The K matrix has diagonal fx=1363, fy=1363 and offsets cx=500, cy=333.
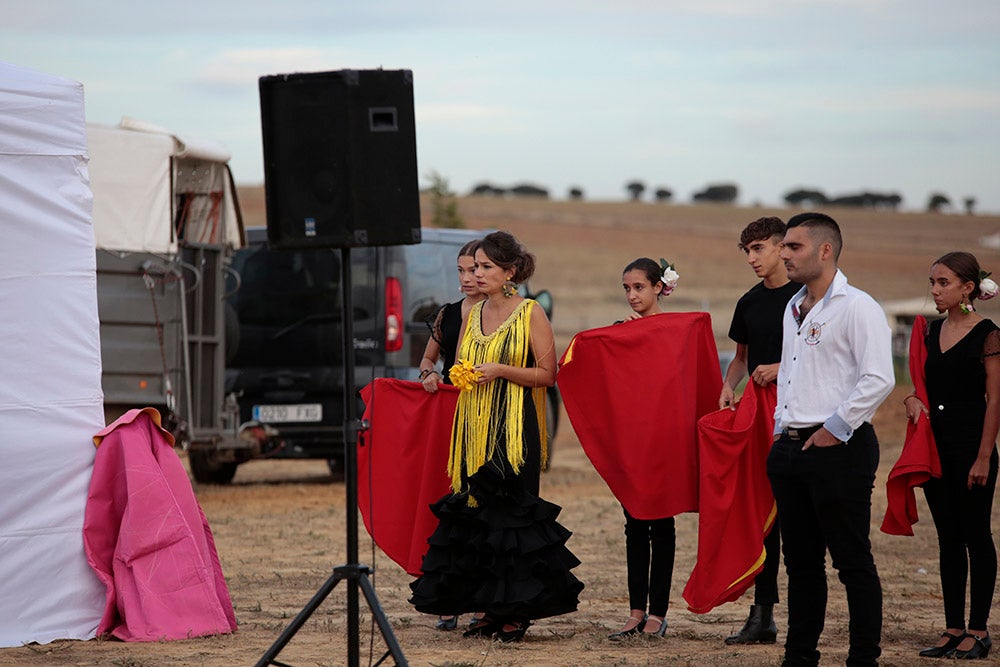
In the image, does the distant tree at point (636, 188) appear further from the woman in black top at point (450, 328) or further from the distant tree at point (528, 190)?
the woman in black top at point (450, 328)

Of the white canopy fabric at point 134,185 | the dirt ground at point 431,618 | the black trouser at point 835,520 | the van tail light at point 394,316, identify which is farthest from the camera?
the van tail light at point 394,316

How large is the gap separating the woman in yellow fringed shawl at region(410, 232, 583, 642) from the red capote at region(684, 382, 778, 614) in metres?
0.64

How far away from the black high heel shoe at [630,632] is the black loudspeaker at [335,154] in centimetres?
236

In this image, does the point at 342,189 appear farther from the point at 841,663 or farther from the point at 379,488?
the point at 841,663

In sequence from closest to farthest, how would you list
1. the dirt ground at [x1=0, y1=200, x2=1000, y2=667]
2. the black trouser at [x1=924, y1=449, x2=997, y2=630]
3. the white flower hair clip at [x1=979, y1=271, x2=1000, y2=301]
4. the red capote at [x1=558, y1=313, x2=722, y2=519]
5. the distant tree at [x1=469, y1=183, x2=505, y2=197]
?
the dirt ground at [x1=0, y1=200, x2=1000, y2=667] → the black trouser at [x1=924, y1=449, x2=997, y2=630] → the white flower hair clip at [x1=979, y1=271, x2=1000, y2=301] → the red capote at [x1=558, y1=313, x2=722, y2=519] → the distant tree at [x1=469, y1=183, x2=505, y2=197]

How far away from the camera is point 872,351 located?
17.5 ft

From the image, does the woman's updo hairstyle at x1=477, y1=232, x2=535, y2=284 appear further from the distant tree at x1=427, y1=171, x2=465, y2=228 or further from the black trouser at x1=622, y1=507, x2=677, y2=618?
the distant tree at x1=427, y1=171, x2=465, y2=228

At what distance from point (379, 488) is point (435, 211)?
2040 cm

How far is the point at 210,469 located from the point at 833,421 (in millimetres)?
A: 9685

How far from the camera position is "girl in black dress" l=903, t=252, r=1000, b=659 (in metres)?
6.28

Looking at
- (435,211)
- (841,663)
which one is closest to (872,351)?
(841,663)

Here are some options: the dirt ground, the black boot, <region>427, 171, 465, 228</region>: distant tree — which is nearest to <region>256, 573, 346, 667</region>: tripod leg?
the dirt ground

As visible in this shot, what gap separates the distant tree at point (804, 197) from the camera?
3895 inches

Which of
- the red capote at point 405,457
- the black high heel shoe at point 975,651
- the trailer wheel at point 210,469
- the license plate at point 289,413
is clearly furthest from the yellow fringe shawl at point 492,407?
the trailer wheel at point 210,469
